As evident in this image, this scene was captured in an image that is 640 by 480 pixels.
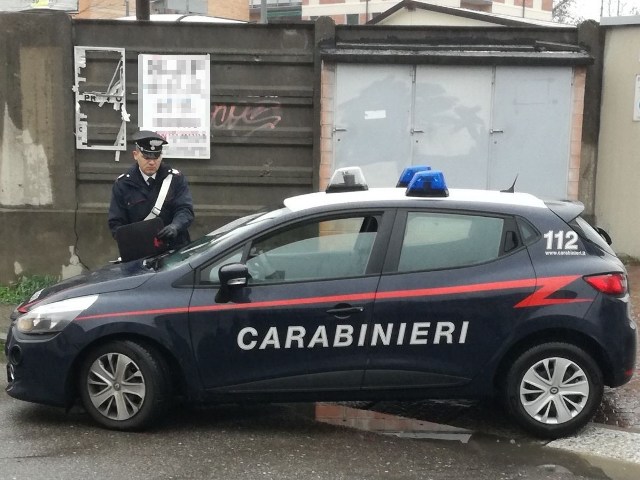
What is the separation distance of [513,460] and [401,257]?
136 cm

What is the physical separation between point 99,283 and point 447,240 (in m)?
2.20

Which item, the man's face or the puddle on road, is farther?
the man's face

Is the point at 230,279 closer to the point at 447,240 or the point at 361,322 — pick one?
the point at 361,322

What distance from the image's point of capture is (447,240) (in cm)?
536

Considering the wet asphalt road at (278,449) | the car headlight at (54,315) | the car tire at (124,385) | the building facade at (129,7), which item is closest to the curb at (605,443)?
the wet asphalt road at (278,449)

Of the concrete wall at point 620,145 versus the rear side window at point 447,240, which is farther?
the concrete wall at point 620,145

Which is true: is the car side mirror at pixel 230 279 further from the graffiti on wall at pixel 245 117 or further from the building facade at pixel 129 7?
the building facade at pixel 129 7

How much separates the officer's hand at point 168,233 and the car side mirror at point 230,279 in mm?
1209

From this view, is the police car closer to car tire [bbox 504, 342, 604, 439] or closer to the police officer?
car tire [bbox 504, 342, 604, 439]

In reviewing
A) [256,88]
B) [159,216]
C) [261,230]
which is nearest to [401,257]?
[261,230]

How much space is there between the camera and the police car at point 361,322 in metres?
5.22

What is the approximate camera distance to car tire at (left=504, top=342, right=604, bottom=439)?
17.2ft

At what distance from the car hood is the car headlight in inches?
2.1

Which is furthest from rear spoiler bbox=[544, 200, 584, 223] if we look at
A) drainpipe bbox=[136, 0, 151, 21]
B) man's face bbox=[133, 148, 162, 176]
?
drainpipe bbox=[136, 0, 151, 21]
